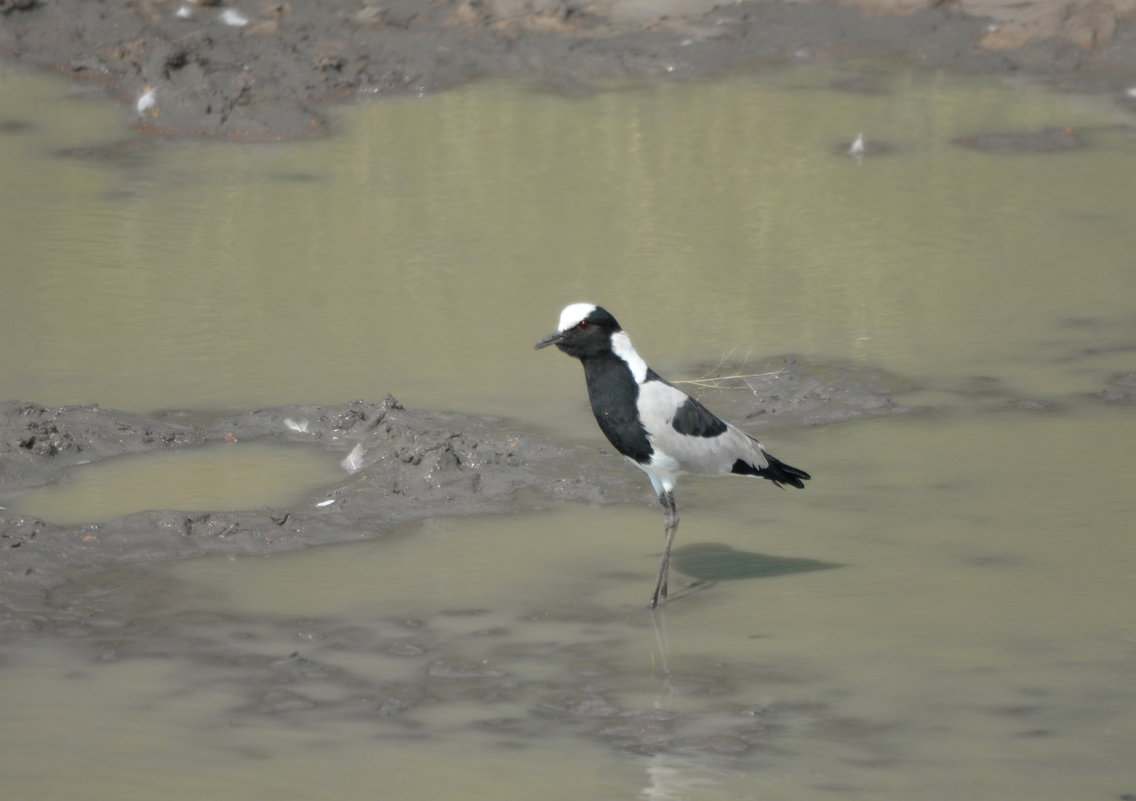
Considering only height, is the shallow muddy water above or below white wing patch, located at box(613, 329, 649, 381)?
below

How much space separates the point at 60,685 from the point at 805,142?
8812 mm

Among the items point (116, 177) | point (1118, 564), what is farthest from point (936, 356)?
point (116, 177)

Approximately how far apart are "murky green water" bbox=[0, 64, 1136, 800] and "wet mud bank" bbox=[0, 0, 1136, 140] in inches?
22.3

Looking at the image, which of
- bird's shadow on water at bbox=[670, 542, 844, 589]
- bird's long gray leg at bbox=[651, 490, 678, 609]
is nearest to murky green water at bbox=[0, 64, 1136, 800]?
bird's shadow on water at bbox=[670, 542, 844, 589]

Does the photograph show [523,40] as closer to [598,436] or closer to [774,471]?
[598,436]

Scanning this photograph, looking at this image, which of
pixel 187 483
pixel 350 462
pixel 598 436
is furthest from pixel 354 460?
pixel 598 436

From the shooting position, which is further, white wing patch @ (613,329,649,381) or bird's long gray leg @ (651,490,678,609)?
white wing patch @ (613,329,649,381)

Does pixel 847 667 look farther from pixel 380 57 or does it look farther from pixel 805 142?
pixel 380 57

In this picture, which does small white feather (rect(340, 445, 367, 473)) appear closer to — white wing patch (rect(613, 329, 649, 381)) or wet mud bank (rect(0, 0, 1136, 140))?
white wing patch (rect(613, 329, 649, 381))

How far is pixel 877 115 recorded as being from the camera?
13.2m

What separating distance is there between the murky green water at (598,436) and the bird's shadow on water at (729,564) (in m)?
0.02

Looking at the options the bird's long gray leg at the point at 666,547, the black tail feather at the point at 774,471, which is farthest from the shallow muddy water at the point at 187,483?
the black tail feather at the point at 774,471

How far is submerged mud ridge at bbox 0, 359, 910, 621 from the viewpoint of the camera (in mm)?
6336

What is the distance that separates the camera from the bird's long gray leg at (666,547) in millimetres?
5914
